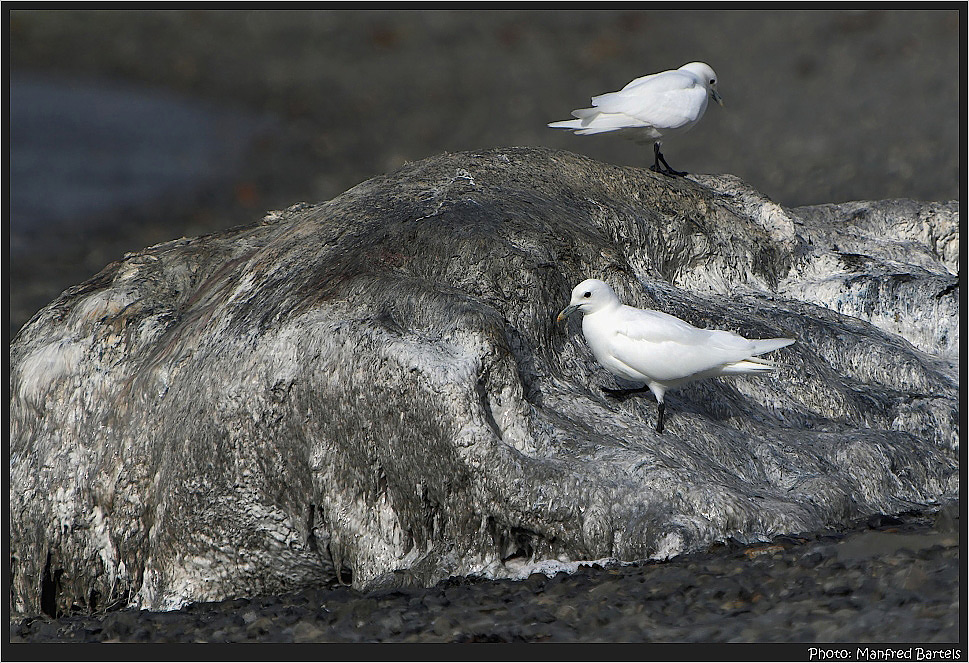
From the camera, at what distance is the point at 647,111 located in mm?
12281

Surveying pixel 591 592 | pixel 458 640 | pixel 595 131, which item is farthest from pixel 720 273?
pixel 458 640

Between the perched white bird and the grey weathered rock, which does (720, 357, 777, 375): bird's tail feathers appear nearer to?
the grey weathered rock

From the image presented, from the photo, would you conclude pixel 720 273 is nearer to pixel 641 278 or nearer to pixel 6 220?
pixel 641 278

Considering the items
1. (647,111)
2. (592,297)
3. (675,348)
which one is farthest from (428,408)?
(647,111)

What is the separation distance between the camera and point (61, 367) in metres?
10.1

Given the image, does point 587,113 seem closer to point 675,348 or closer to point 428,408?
point 675,348

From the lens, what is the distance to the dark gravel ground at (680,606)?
20.5 ft

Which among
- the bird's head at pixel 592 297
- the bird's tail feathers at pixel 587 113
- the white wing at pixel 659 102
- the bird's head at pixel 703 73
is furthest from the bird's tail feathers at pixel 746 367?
the bird's head at pixel 703 73

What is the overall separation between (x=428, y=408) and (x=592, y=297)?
65.6 inches

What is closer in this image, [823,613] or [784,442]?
[823,613]

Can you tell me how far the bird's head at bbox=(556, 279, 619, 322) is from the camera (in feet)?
28.6

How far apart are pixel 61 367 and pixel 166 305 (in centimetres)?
117

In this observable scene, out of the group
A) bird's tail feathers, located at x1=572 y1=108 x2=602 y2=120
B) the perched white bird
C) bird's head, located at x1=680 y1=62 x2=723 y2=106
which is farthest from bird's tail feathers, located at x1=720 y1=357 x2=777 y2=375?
bird's head, located at x1=680 y1=62 x2=723 y2=106

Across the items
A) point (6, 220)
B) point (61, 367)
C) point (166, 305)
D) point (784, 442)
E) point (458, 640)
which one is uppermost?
point (6, 220)
